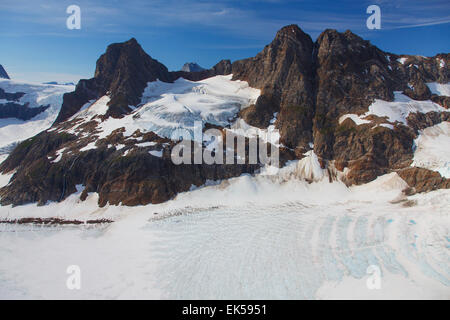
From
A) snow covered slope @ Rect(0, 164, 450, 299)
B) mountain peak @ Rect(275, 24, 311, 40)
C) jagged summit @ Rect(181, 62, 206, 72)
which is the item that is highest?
jagged summit @ Rect(181, 62, 206, 72)

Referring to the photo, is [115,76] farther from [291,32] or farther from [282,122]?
[291,32]

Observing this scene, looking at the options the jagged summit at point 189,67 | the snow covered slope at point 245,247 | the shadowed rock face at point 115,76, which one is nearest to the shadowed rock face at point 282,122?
the shadowed rock face at point 115,76

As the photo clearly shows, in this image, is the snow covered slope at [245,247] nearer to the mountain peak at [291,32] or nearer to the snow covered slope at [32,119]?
the mountain peak at [291,32]

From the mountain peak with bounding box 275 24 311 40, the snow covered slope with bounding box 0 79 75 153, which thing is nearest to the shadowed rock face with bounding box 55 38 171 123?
the snow covered slope with bounding box 0 79 75 153

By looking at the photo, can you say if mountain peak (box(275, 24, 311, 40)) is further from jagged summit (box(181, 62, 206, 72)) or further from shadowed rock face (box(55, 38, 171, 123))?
jagged summit (box(181, 62, 206, 72))

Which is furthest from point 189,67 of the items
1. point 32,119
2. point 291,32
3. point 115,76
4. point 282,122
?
point 282,122

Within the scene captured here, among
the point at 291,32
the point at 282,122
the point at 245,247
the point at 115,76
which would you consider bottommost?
the point at 245,247
